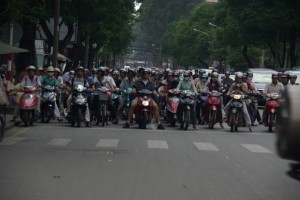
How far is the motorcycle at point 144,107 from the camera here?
2199 centimetres

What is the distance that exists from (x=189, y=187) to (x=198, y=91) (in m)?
14.9

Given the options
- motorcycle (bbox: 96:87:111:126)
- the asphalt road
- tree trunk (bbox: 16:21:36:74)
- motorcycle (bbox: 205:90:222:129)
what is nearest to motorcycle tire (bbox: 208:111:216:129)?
motorcycle (bbox: 205:90:222:129)

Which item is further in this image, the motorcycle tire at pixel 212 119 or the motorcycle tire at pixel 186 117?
the motorcycle tire at pixel 212 119

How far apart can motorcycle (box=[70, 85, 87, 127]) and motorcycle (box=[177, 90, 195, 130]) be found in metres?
2.90

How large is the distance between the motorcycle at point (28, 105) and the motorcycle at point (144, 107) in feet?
9.83

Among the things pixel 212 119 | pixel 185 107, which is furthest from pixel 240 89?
pixel 185 107

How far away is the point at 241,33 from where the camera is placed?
6247 cm

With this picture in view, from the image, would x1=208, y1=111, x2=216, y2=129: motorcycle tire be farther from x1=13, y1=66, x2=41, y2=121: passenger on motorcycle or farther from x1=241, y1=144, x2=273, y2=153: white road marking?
x1=13, y1=66, x2=41, y2=121: passenger on motorcycle

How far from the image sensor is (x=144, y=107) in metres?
22.0

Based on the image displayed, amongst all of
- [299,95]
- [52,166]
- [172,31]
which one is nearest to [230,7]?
[52,166]

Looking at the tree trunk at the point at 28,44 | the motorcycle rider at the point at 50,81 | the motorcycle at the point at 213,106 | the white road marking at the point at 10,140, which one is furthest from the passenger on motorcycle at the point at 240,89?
the tree trunk at the point at 28,44

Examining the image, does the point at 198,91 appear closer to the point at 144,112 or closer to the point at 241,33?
the point at 144,112

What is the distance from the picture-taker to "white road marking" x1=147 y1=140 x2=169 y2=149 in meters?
16.6

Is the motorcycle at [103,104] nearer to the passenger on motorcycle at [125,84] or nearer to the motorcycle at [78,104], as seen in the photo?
the motorcycle at [78,104]
